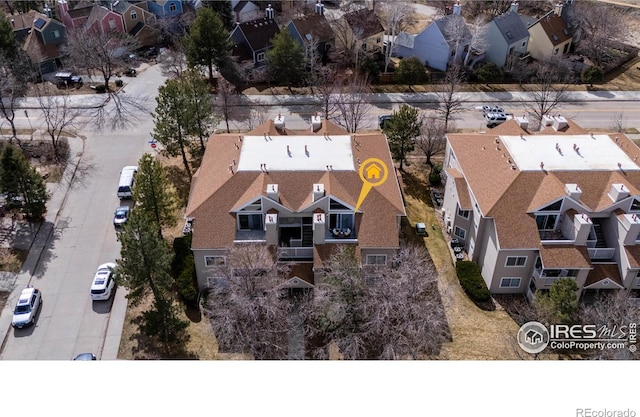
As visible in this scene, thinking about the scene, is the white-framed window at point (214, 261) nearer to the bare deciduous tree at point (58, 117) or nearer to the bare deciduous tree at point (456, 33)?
the bare deciduous tree at point (58, 117)

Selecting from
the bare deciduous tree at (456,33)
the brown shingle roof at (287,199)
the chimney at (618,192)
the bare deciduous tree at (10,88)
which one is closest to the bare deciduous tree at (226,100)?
the brown shingle roof at (287,199)

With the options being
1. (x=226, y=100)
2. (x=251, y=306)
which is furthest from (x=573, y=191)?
(x=226, y=100)

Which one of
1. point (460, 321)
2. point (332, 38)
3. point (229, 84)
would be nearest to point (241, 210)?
point (460, 321)

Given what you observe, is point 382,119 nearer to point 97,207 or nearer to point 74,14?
point 97,207

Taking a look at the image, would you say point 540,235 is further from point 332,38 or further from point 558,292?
point 332,38

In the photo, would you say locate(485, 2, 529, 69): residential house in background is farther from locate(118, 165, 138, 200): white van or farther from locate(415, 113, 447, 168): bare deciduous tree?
locate(118, 165, 138, 200): white van

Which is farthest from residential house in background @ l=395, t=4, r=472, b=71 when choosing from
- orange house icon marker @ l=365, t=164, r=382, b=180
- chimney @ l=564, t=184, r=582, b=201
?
chimney @ l=564, t=184, r=582, b=201
